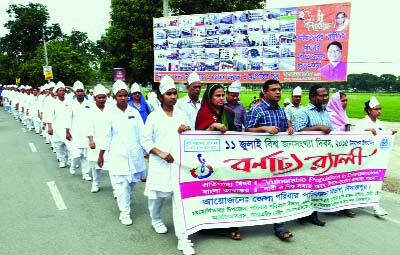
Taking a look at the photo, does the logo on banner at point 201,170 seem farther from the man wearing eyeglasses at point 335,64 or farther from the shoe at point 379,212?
the man wearing eyeglasses at point 335,64

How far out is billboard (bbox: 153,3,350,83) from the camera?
11.5 meters

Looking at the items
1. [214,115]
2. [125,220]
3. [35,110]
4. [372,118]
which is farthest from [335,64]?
[35,110]

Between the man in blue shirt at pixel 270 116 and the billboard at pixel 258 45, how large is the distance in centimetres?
763

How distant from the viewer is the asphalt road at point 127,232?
4254 mm

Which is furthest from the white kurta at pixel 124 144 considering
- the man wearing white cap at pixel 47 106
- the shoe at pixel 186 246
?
the man wearing white cap at pixel 47 106

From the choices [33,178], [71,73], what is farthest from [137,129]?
[71,73]

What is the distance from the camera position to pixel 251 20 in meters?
13.1

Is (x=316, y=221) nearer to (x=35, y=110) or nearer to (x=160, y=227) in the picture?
(x=160, y=227)

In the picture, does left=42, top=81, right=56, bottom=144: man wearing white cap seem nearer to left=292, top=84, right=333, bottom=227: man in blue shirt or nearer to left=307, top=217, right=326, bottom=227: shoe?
left=292, top=84, right=333, bottom=227: man in blue shirt

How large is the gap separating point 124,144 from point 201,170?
1.32 meters

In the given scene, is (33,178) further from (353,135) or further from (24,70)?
(24,70)

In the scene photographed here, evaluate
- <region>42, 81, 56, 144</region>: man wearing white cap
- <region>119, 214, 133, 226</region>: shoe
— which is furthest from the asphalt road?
<region>42, 81, 56, 144</region>: man wearing white cap

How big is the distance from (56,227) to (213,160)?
2.31 m

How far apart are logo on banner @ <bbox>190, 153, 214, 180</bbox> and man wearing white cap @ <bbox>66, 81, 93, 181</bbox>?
12.8 ft
